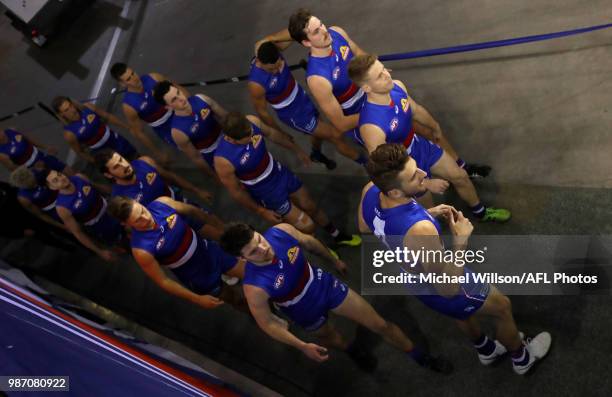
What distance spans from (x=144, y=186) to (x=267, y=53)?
157 cm

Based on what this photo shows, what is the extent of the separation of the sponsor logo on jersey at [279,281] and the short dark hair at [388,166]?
3.04 feet

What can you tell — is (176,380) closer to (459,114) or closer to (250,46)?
(459,114)

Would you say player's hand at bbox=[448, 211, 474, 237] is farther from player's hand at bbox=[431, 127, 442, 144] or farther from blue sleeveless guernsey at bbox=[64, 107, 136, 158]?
blue sleeveless guernsey at bbox=[64, 107, 136, 158]

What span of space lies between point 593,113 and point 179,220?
3.50 metres

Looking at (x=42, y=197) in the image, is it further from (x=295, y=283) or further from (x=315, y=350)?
(x=315, y=350)

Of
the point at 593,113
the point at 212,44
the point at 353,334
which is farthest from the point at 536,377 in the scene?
the point at 212,44

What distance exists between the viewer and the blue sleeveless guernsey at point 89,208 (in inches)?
194

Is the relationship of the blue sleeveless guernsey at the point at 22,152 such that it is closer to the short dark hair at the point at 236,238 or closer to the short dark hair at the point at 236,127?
the short dark hair at the point at 236,127

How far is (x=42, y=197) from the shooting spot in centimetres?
543

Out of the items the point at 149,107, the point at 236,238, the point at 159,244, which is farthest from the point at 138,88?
the point at 236,238

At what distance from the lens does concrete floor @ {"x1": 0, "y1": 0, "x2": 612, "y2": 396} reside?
3.78 m

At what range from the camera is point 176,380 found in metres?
3.00

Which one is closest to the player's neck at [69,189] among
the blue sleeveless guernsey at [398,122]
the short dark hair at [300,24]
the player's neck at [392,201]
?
the short dark hair at [300,24]

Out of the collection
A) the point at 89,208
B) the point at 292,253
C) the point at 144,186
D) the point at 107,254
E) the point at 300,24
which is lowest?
the point at 107,254
